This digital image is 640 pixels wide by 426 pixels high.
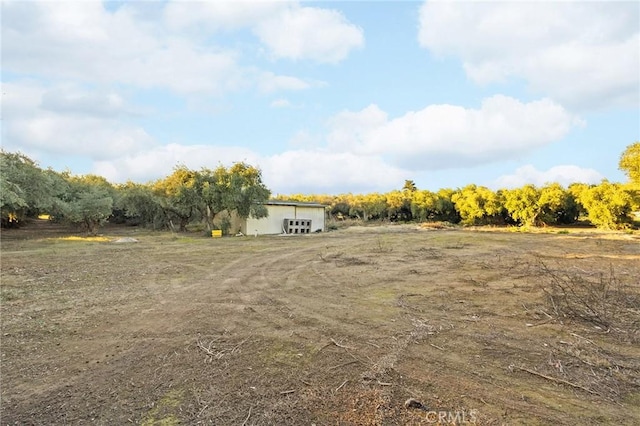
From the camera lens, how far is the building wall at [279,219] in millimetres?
29080

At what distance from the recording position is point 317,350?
5.40 metres

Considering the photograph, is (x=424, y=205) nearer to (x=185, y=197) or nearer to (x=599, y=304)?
(x=185, y=197)

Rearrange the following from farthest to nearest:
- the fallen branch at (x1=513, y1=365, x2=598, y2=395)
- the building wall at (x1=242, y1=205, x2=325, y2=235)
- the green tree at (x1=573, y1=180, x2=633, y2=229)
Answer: the green tree at (x1=573, y1=180, x2=633, y2=229)
the building wall at (x1=242, y1=205, x2=325, y2=235)
the fallen branch at (x1=513, y1=365, x2=598, y2=395)

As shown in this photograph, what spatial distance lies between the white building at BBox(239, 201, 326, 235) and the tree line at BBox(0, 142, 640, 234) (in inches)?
80.2

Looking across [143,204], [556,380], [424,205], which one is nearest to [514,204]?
[424,205]

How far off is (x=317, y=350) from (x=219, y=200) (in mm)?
22549

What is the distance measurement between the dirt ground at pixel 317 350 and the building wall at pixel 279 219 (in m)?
18.2

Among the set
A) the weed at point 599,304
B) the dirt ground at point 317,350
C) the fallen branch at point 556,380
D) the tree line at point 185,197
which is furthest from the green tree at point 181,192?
the fallen branch at point 556,380

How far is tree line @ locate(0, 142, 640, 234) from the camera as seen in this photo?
2125 centimetres

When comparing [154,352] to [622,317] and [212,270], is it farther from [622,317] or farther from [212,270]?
[622,317]

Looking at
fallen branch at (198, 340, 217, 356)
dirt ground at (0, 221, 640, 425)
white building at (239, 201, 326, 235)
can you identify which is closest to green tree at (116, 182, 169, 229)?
white building at (239, 201, 326, 235)

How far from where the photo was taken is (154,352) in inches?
215

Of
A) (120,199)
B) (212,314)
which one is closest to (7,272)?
(212,314)

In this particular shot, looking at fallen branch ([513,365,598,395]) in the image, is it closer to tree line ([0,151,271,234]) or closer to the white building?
tree line ([0,151,271,234])
